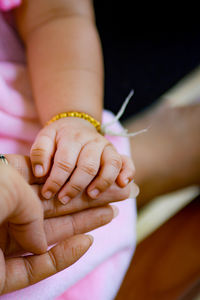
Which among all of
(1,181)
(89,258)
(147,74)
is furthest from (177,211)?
(1,181)

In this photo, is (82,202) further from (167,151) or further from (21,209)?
(167,151)

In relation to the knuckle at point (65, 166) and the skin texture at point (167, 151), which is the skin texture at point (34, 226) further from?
the skin texture at point (167, 151)

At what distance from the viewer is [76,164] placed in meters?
0.43

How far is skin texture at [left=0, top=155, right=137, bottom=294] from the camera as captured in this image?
12.1 inches

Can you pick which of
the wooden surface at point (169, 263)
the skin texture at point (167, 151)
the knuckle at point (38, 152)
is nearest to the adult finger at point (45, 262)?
the knuckle at point (38, 152)

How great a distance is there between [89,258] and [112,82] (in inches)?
19.2

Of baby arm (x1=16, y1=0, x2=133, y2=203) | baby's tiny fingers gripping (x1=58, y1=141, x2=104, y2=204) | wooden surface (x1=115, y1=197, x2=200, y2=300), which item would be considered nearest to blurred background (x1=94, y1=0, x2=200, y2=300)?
wooden surface (x1=115, y1=197, x2=200, y2=300)

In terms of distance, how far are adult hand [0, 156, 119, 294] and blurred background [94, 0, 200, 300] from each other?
0.30m

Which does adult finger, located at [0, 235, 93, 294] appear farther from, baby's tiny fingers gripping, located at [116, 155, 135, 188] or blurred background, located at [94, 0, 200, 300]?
blurred background, located at [94, 0, 200, 300]

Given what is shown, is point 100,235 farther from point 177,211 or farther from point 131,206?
point 177,211

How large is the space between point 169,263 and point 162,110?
1.32 feet

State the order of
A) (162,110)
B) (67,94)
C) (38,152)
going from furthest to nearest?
(162,110) → (67,94) → (38,152)

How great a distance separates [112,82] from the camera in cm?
81

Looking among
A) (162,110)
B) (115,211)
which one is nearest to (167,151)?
(162,110)
